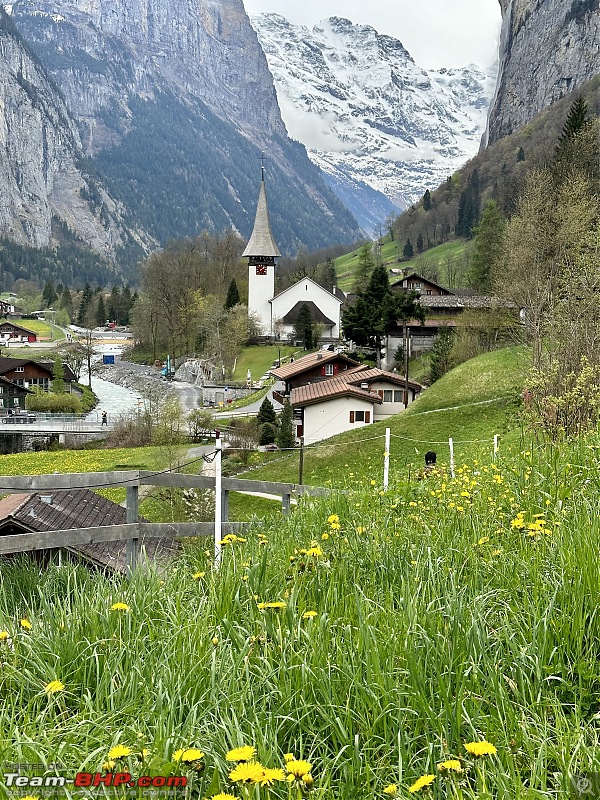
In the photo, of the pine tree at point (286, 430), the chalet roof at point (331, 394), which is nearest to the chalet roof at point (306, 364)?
the chalet roof at point (331, 394)

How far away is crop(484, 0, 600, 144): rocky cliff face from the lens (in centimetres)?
15100

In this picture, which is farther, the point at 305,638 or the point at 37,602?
the point at 37,602

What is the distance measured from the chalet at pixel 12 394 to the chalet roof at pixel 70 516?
58.8 m

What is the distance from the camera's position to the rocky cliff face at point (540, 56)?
15100cm

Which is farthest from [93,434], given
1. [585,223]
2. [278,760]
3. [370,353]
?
[278,760]

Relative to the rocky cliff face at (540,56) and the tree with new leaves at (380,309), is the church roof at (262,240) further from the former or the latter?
the rocky cliff face at (540,56)

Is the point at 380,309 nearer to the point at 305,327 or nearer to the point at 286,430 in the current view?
the point at 286,430

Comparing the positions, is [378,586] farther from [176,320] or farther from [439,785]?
[176,320]

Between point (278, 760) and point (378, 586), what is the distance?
59.9 inches

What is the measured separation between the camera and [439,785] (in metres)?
2.51

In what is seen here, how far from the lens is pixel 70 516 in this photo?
1383 centimetres

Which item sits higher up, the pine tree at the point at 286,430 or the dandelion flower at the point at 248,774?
the dandelion flower at the point at 248,774

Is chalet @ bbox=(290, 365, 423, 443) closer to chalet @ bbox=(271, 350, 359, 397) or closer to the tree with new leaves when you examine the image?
chalet @ bbox=(271, 350, 359, 397)

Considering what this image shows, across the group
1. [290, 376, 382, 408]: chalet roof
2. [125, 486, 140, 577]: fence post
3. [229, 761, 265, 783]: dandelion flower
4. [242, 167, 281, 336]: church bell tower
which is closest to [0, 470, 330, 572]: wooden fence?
[125, 486, 140, 577]: fence post
